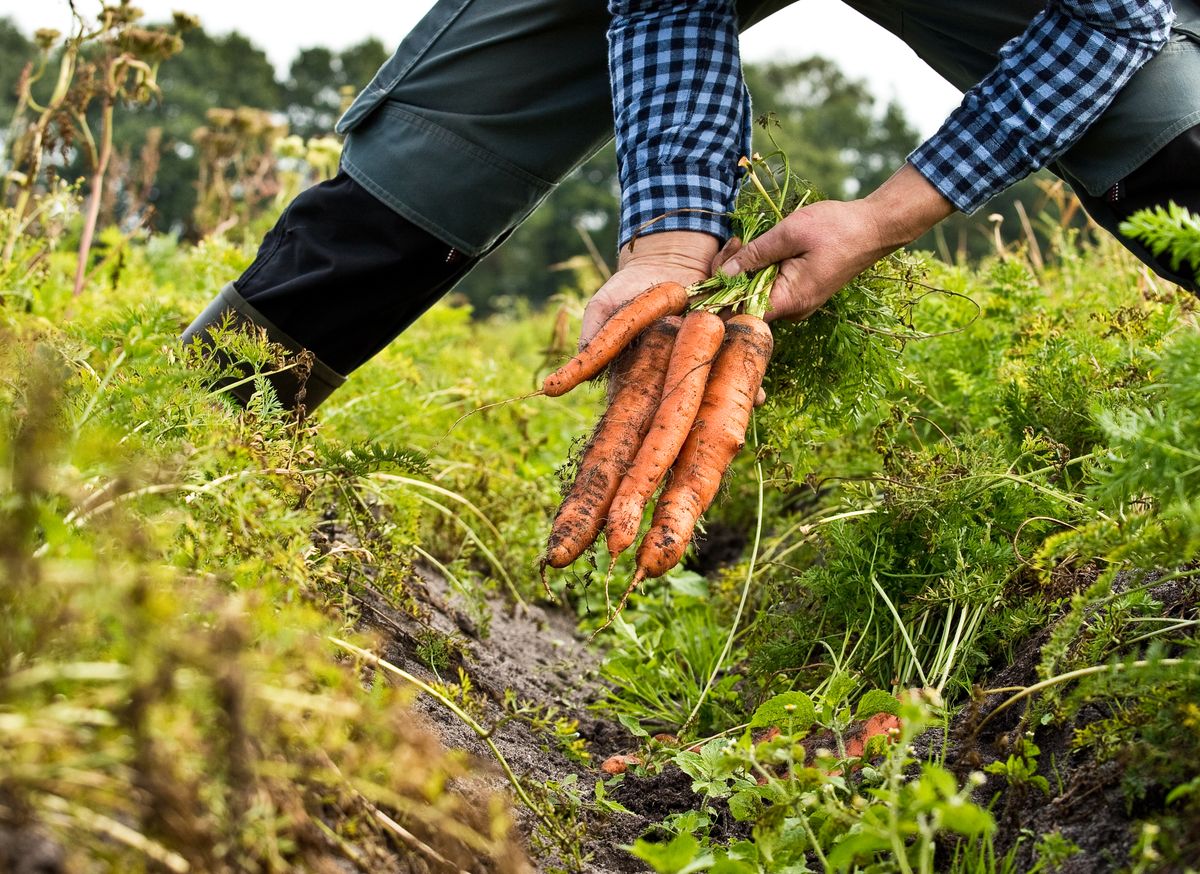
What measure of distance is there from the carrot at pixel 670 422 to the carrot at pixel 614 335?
0.08 metres

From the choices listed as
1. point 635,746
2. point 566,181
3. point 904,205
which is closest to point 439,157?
point 904,205

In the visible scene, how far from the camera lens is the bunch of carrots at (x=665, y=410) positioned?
2.08 meters

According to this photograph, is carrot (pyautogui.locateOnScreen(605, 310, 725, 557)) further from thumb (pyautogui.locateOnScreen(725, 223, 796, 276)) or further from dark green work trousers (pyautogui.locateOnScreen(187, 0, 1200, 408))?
dark green work trousers (pyautogui.locateOnScreen(187, 0, 1200, 408))

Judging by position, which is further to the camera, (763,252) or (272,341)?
(272,341)

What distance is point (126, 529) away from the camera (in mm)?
1110

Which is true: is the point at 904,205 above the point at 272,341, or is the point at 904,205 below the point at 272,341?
above

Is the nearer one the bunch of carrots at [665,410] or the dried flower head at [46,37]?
the bunch of carrots at [665,410]

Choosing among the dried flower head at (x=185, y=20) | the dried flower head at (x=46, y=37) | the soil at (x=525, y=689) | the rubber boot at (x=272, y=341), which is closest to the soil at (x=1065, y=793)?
the soil at (x=525, y=689)

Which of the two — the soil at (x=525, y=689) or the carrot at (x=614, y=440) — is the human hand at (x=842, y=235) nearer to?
the carrot at (x=614, y=440)

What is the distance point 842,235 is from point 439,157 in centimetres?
102

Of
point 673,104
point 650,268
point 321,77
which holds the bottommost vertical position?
point 650,268

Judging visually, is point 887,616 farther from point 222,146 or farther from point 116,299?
point 222,146

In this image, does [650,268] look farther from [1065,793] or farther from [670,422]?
[1065,793]

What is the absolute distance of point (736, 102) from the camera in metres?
2.42
